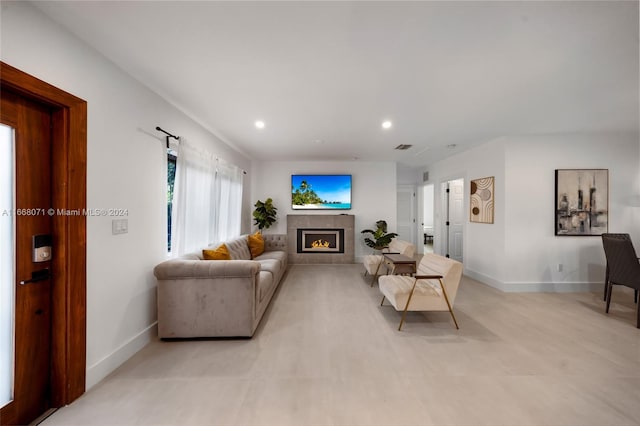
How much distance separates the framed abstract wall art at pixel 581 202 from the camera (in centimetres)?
413

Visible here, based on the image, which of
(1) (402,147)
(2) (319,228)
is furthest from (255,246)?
(1) (402,147)

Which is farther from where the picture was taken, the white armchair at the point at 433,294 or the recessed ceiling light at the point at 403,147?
the recessed ceiling light at the point at 403,147

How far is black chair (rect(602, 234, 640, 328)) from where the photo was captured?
10.0 ft

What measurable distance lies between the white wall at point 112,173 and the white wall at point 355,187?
362 cm

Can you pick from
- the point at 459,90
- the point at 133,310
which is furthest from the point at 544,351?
the point at 133,310

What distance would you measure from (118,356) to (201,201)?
6.69ft

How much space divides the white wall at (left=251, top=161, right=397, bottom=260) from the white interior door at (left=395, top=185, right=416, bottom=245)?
1548 mm

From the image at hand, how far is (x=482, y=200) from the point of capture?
186 inches

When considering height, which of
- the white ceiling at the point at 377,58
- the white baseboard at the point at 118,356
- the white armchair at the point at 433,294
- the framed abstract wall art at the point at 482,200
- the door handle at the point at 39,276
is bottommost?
the white baseboard at the point at 118,356

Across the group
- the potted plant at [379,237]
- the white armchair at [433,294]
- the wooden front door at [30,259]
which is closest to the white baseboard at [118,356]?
the wooden front door at [30,259]

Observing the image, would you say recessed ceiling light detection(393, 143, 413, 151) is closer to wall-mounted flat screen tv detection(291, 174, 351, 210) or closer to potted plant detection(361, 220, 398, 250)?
wall-mounted flat screen tv detection(291, 174, 351, 210)

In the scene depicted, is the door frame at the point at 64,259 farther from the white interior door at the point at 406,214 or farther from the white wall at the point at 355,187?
the white interior door at the point at 406,214

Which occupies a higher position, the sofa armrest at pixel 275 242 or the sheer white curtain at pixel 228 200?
the sheer white curtain at pixel 228 200

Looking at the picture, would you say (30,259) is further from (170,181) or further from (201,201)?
(201,201)
